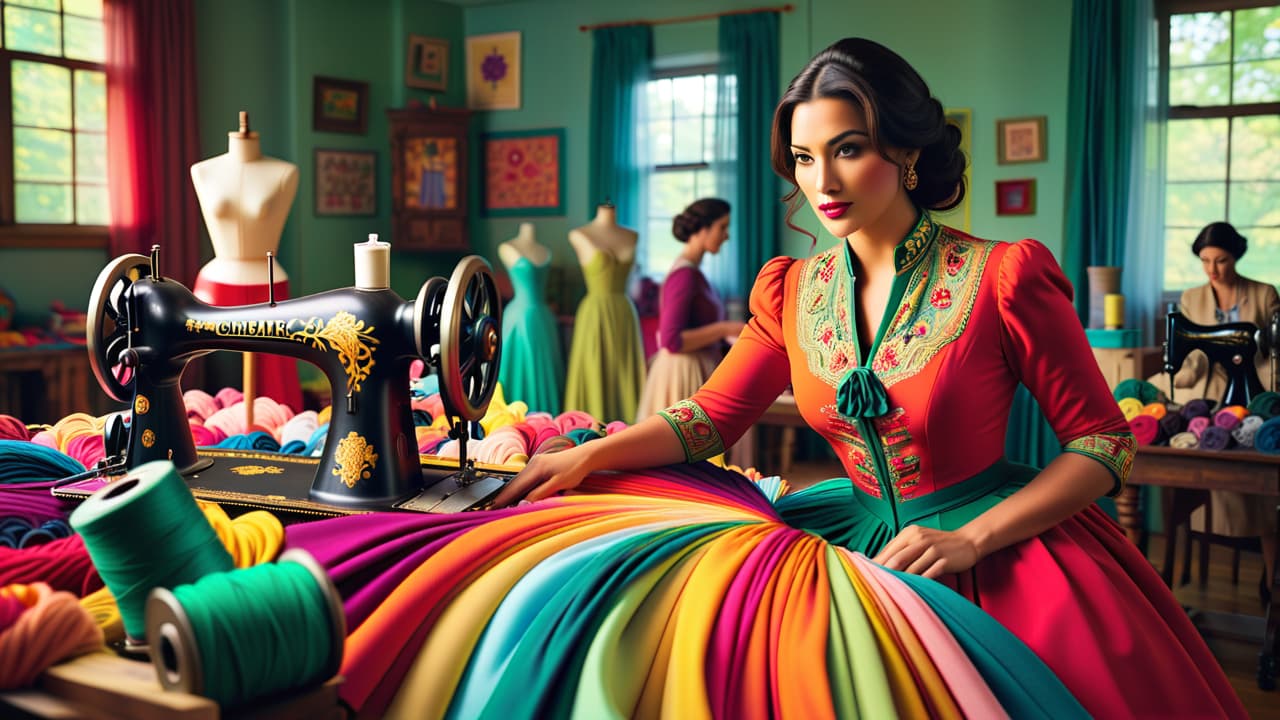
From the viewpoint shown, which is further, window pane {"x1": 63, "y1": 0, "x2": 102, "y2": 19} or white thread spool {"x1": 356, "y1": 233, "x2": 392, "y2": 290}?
window pane {"x1": 63, "y1": 0, "x2": 102, "y2": 19}

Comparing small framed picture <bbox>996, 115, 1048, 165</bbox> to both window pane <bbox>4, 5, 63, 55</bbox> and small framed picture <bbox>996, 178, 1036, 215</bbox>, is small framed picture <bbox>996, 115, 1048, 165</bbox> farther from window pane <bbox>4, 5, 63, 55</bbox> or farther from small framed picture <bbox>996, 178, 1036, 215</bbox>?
window pane <bbox>4, 5, 63, 55</bbox>

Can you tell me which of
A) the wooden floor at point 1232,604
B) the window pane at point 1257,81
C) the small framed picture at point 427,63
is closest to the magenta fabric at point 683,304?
the wooden floor at point 1232,604

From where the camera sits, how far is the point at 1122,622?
1.29 m

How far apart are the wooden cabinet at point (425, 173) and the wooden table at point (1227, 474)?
16.5 ft

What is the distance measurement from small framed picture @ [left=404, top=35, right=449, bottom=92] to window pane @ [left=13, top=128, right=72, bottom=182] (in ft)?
7.44

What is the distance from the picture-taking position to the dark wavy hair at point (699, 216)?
18.7 feet

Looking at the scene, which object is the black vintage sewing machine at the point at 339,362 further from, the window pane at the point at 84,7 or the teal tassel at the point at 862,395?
the window pane at the point at 84,7

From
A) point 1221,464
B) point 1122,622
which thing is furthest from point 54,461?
point 1221,464

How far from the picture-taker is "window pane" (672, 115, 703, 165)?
7320 mm

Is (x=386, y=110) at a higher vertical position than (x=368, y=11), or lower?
lower

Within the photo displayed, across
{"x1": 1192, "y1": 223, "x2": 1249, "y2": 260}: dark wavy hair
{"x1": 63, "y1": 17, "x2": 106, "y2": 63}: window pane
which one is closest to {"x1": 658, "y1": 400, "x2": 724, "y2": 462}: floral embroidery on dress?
{"x1": 1192, "y1": 223, "x2": 1249, "y2": 260}: dark wavy hair

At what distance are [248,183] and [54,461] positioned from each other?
80.2 inches

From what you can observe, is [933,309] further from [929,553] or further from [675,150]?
[675,150]

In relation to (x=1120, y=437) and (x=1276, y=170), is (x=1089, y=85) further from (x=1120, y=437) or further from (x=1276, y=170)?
(x=1120, y=437)
